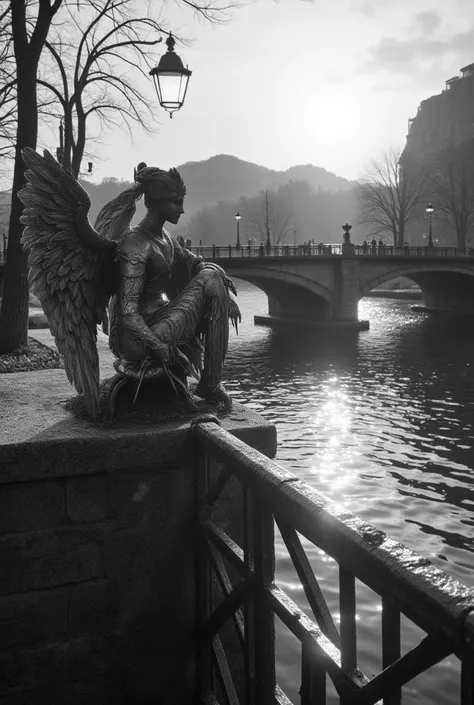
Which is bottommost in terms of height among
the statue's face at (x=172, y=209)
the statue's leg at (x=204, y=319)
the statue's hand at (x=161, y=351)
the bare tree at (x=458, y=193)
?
the statue's hand at (x=161, y=351)

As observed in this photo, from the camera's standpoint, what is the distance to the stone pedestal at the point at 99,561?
3.47 m

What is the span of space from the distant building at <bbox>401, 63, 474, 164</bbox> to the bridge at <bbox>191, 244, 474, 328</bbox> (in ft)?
157

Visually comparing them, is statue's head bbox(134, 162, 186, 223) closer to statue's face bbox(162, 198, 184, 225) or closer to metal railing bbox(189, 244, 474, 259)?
statue's face bbox(162, 198, 184, 225)

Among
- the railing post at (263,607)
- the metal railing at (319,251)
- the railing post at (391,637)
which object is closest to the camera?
the railing post at (391,637)

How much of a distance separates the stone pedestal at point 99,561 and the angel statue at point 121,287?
0.39 metres

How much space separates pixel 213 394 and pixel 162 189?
1.22 meters

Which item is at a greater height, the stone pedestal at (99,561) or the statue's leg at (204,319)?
the statue's leg at (204,319)

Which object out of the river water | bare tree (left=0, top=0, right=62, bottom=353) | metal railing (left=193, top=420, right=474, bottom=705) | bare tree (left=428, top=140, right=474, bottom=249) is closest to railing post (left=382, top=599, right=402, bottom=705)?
metal railing (left=193, top=420, right=474, bottom=705)

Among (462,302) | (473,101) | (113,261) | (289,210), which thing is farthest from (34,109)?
(289,210)

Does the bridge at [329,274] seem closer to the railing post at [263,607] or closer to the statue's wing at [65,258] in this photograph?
the statue's wing at [65,258]

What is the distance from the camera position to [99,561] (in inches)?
141

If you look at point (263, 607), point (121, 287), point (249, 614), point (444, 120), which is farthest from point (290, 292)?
point (444, 120)

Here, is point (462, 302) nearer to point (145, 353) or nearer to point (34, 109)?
point (34, 109)

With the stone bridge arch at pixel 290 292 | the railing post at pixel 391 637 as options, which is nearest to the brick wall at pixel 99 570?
the railing post at pixel 391 637
